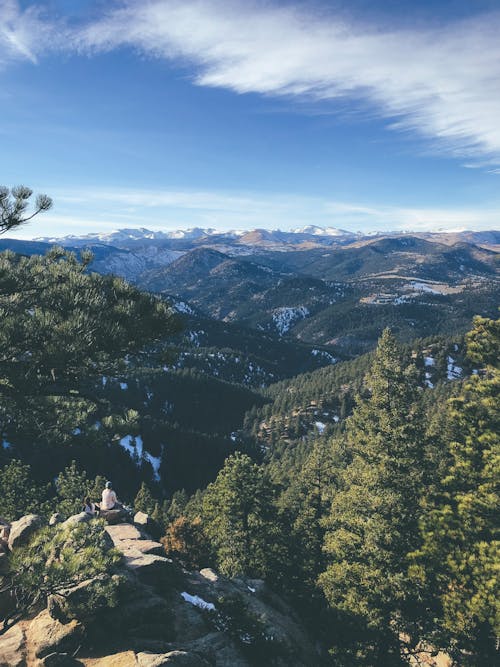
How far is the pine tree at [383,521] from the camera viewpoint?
944 inches

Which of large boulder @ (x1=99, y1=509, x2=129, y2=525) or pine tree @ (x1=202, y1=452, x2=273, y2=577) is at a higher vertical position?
large boulder @ (x1=99, y1=509, x2=129, y2=525)

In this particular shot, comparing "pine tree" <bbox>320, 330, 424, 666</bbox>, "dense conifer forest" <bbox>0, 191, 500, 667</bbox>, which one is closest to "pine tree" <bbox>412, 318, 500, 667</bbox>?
"dense conifer forest" <bbox>0, 191, 500, 667</bbox>

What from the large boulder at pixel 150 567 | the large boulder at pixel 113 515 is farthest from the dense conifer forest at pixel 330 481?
the large boulder at pixel 113 515

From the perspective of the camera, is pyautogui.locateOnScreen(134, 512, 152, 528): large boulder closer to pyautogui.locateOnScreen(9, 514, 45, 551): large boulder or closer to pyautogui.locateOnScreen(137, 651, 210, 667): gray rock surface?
pyautogui.locateOnScreen(9, 514, 45, 551): large boulder

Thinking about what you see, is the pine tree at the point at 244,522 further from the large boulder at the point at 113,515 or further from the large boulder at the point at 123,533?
the large boulder at the point at 123,533

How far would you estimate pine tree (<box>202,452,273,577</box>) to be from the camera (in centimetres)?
3544

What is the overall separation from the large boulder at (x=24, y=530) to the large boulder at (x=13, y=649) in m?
3.23

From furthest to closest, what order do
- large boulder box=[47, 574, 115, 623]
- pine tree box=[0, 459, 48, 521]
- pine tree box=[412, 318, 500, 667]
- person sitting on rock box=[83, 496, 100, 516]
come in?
pine tree box=[0, 459, 48, 521] < person sitting on rock box=[83, 496, 100, 516] < pine tree box=[412, 318, 500, 667] < large boulder box=[47, 574, 115, 623]

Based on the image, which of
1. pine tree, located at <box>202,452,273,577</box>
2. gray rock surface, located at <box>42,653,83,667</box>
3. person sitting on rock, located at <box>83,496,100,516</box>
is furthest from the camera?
pine tree, located at <box>202,452,273,577</box>

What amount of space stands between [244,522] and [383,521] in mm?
16013

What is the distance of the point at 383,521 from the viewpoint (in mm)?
24500

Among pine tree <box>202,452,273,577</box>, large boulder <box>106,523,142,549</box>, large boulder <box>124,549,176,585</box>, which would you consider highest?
large boulder <box>124,549,176,585</box>

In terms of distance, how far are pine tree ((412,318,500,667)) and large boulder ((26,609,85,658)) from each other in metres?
18.3

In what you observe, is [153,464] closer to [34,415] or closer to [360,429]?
[360,429]
